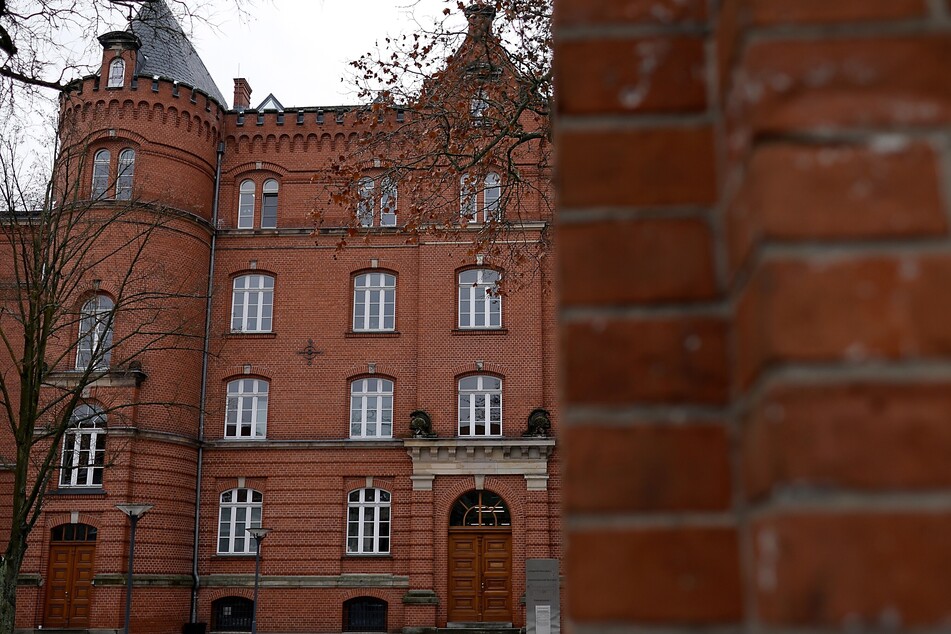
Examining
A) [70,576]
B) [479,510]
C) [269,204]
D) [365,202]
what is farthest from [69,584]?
[365,202]

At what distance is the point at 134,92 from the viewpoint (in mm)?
26422

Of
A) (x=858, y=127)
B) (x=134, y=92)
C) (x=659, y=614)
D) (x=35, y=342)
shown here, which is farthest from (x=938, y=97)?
(x=134, y=92)

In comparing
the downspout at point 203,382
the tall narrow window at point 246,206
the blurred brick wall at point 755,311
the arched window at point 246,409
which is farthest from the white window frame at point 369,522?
the blurred brick wall at point 755,311

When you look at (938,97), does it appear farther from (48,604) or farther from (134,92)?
(134,92)

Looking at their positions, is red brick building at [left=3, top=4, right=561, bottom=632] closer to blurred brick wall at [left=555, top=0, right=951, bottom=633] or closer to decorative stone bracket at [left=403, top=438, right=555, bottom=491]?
decorative stone bracket at [left=403, top=438, right=555, bottom=491]

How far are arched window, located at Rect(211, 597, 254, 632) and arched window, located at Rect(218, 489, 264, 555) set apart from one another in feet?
4.11

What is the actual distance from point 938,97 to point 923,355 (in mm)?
220

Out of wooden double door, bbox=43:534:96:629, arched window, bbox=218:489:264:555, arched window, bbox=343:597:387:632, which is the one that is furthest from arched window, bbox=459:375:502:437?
wooden double door, bbox=43:534:96:629

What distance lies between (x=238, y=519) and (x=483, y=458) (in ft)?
22.5

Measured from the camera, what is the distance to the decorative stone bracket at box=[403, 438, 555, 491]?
24.8m

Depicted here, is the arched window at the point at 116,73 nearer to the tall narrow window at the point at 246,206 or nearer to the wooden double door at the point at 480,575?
the tall narrow window at the point at 246,206

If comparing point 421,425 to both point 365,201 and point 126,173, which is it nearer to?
point 126,173

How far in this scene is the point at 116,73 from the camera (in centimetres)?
2677

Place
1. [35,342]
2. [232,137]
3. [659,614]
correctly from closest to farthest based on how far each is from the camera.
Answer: [659,614]
[35,342]
[232,137]
